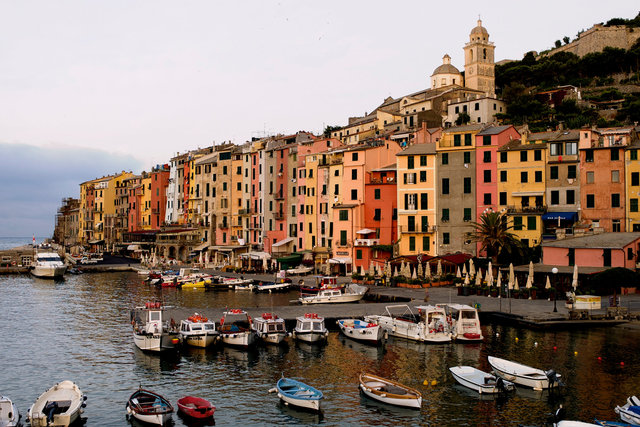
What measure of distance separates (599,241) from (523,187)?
518 inches

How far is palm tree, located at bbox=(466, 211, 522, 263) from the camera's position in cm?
6250

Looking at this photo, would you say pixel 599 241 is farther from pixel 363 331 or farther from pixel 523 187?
pixel 363 331

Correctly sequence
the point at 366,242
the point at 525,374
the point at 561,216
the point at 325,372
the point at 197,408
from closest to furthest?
1. the point at 197,408
2. the point at 525,374
3. the point at 325,372
4. the point at 561,216
5. the point at 366,242

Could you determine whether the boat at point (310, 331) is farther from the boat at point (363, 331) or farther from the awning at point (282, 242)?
the awning at point (282, 242)

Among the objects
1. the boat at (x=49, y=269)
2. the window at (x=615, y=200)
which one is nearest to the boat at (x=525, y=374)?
the window at (x=615, y=200)

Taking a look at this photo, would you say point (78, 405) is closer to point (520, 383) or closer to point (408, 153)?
point (520, 383)

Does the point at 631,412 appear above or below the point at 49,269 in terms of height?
below

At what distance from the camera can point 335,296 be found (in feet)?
188

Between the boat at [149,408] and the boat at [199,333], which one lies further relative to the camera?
the boat at [199,333]

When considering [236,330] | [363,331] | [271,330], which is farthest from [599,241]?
[236,330]

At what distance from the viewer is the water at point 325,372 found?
28281 mm

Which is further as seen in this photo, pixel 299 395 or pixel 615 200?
pixel 615 200

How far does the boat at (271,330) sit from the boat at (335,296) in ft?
47.2

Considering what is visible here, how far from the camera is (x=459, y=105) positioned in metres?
122
